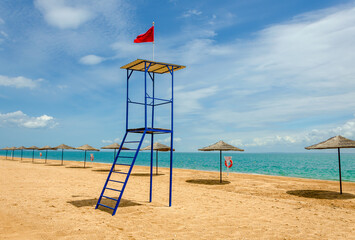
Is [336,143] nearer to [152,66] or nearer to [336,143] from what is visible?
[336,143]

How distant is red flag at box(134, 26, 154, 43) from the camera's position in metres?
8.30

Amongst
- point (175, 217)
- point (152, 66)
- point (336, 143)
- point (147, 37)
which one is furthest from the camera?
point (336, 143)

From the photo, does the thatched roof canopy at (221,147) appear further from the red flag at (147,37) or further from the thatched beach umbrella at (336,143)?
the red flag at (147,37)

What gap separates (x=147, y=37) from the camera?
8352mm

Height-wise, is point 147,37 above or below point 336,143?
above

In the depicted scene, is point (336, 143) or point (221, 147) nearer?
point (336, 143)

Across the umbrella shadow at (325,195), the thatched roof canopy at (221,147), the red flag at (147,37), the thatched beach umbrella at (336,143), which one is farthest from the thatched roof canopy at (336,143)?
the red flag at (147,37)

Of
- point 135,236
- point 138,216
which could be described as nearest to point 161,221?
point 138,216

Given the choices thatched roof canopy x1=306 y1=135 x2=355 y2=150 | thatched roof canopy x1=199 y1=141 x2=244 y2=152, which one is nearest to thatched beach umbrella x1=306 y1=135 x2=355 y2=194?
thatched roof canopy x1=306 y1=135 x2=355 y2=150

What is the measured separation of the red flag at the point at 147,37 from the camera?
27.2ft

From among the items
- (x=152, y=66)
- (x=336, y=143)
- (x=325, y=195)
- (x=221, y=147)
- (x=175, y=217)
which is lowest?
(x=325, y=195)

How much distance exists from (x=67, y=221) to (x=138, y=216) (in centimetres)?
168

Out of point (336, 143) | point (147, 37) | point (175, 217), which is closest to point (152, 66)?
point (147, 37)

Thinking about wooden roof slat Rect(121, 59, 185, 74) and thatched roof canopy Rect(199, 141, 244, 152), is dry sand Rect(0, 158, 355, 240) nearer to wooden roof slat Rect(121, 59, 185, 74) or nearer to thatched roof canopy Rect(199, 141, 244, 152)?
wooden roof slat Rect(121, 59, 185, 74)
